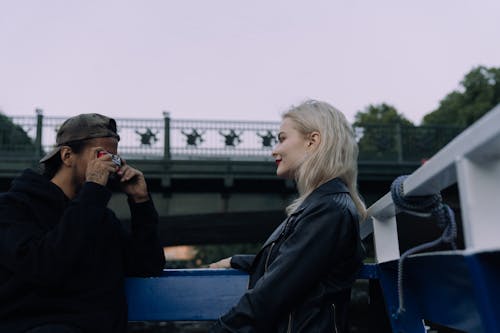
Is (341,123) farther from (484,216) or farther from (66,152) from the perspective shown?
(66,152)

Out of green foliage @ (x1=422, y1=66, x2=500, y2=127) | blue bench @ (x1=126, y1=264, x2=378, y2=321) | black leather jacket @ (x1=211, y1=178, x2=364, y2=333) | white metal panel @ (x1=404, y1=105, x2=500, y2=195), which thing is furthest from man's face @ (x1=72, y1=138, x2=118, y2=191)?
green foliage @ (x1=422, y1=66, x2=500, y2=127)

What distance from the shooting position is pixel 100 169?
7.32 ft

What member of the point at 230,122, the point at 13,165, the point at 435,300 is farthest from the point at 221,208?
the point at 435,300

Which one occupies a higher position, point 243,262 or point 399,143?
point 399,143

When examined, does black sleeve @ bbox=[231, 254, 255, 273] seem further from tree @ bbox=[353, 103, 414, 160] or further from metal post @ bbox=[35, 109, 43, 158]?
tree @ bbox=[353, 103, 414, 160]

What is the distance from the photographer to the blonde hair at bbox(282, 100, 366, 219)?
205 cm

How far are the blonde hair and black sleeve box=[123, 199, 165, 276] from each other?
2.45 ft

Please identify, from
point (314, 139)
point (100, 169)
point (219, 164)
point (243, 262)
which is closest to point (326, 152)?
point (314, 139)

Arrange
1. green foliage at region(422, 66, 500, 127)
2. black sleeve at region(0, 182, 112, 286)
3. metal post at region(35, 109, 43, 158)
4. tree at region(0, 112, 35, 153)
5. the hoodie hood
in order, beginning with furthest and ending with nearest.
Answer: green foliage at region(422, 66, 500, 127) → tree at region(0, 112, 35, 153) → metal post at region(35, 109, 43, 158) → the hoodie hood → black sleeve at region(0, 182, 112, 286)

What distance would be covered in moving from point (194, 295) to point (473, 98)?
40.5m

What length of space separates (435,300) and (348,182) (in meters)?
0.72

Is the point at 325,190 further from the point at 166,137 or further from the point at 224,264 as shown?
the point at 166,137

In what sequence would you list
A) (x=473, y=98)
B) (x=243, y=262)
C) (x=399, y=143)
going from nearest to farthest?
(x=243, y=262) < (x=399, y=143) < (x=473, y=98)

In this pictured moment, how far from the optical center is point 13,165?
13023mm
